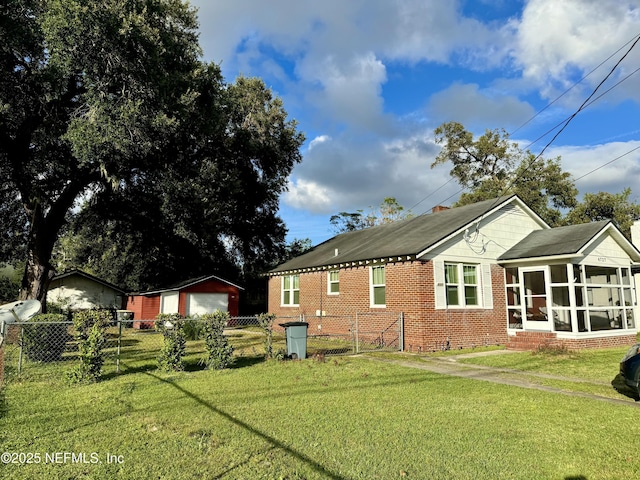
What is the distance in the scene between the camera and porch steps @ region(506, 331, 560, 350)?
13984mm

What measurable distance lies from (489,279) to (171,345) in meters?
11.8

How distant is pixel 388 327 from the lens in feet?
49.5

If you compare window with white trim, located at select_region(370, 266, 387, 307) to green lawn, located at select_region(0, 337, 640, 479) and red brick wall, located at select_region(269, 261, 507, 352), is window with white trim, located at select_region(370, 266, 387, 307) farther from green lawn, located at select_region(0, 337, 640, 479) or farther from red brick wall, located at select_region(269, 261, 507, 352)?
green lawn, located at select_region(0, 337, 640, 479)

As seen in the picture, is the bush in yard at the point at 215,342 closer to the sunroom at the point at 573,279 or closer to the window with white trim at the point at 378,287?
the window with white trim at the point at 378,287

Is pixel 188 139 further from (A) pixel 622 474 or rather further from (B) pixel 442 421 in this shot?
(A) pixel 622 474

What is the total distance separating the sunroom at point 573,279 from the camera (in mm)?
14102

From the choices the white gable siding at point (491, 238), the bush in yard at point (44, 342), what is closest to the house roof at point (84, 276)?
the bush in yard at point (44, 342)

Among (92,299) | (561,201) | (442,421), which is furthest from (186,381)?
(561,201)

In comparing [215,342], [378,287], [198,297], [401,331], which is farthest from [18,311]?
[198,297]

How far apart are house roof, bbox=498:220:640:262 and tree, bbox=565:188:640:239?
1958cm

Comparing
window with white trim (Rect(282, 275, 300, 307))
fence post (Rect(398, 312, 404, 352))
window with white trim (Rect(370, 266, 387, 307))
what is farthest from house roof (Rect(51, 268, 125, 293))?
fence post (Rect(398, 312, 404, 352))

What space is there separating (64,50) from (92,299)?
24.2m

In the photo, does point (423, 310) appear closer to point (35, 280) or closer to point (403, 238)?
point (403, 238)

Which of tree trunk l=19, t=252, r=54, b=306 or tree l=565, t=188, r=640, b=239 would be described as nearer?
tree trunk l=19, t=252, r=54, b=306
